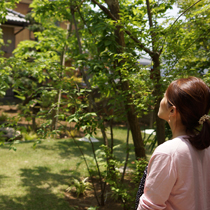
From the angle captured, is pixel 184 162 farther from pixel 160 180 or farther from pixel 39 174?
pixel 39 174

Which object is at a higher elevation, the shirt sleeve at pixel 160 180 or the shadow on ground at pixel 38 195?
the shirt sleeve at pixel 160 180

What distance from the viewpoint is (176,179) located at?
127 centimetres

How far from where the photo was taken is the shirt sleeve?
1252 mm

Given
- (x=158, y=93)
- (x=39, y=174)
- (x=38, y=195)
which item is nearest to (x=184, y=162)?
(x=158, y=93)

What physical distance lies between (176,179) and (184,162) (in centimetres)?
10

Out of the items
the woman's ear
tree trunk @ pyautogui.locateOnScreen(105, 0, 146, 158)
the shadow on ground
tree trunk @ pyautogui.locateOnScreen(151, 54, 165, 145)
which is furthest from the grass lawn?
the woman's ear

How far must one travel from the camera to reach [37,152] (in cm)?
741

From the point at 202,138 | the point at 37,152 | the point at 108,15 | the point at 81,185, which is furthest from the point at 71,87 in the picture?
the point at 37,152

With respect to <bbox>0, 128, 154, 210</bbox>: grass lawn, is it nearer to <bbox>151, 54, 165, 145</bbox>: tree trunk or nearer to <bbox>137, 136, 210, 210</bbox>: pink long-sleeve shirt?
<bbox>151, 54, 165, 145</bbox>: tree trunk

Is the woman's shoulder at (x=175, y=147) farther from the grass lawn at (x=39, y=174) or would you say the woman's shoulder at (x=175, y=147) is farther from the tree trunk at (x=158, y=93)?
the grass lawn at (x=39, y=174)

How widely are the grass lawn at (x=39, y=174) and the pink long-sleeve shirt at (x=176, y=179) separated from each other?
2.62m

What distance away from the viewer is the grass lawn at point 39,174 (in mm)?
4218

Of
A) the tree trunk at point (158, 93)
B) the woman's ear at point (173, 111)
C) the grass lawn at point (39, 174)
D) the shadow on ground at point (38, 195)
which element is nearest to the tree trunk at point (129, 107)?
the grass lawn at point (39, 174)

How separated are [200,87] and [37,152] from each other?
6799 mm
